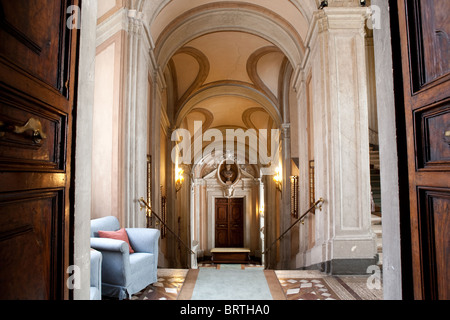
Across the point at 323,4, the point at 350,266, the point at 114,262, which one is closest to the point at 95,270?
the point at 114,262

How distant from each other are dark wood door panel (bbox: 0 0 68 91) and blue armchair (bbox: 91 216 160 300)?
7.91ft

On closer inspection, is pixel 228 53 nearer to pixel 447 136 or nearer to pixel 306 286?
pixel 306 286

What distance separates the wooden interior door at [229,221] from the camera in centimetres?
2133

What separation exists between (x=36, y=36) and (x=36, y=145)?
41 cm

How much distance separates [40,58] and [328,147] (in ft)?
14.6

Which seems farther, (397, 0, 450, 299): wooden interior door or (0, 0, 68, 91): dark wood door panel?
Answer: (397, 0, 450, 299): wooden interior door

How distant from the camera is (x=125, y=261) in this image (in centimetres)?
348

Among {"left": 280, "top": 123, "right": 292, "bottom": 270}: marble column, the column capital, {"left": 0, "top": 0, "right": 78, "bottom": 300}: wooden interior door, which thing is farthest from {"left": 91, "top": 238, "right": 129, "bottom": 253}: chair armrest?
{"left": 280, "top": 123, "right": 292, "bottom": 270}: marble column

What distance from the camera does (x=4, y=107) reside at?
3.43ft

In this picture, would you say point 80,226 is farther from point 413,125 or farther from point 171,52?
point 171,52

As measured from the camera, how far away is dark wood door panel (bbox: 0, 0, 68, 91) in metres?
1.07

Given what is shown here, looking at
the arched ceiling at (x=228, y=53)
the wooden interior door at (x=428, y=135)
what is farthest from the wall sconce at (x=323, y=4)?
the wooden interior door at (x=428, y=135)

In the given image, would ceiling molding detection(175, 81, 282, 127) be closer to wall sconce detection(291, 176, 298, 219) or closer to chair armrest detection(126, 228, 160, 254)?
wall sconce detection(291, 176, 298, 219)
